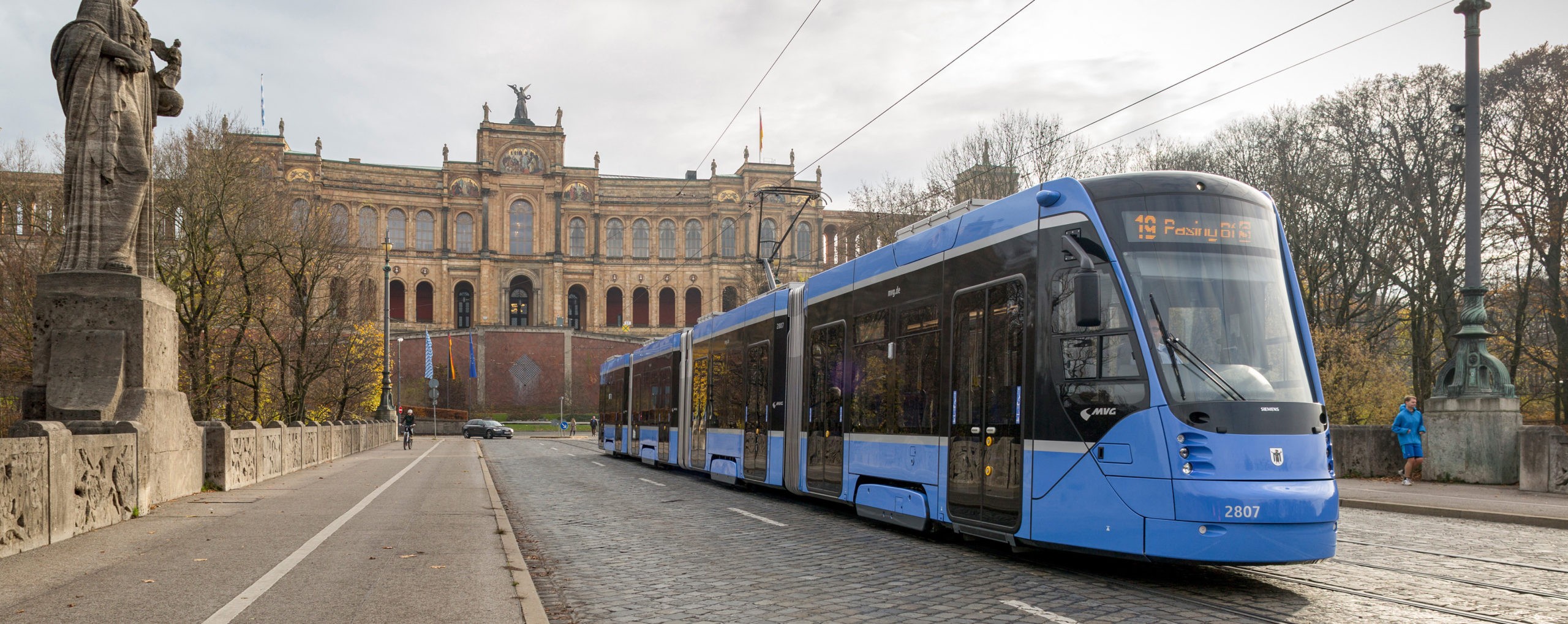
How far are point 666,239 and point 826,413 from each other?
87076 millimetres

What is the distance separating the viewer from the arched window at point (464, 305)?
96.2 metres

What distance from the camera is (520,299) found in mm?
96875

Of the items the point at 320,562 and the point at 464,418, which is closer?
the point at 320,562

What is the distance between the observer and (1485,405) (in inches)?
706

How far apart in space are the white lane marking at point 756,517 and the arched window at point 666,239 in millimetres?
85575

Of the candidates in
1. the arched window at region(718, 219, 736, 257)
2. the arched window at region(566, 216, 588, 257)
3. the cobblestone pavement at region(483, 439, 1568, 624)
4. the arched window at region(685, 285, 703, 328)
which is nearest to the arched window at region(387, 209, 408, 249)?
the arched window at region(566, 216, 588, 257)

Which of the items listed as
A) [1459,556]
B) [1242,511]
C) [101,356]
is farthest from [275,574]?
[1459,556]

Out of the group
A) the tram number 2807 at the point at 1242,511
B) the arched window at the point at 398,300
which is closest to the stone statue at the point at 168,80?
the tram number 2807 at the point at 1242,511

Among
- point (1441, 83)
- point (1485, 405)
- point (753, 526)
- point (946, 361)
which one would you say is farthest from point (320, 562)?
point (1441, 83)

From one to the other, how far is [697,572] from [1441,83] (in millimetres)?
33497

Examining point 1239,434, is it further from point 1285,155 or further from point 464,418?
point 464,418

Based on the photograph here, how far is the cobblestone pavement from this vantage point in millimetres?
7164

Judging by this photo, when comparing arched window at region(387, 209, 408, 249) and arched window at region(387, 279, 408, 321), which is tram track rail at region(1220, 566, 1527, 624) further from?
arched window at region(387, 209, 408, 249)

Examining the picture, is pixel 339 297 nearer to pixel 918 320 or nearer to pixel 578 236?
pixel 918 320
